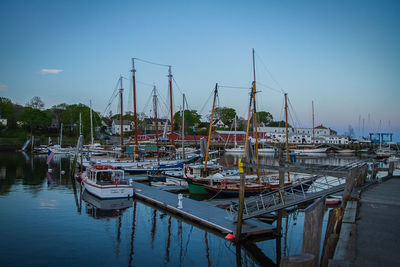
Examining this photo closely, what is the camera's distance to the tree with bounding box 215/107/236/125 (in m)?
181

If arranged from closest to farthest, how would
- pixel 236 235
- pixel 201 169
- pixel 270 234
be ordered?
1. pixel 236 235
2. pixel 270 234
3. pixel 201 169

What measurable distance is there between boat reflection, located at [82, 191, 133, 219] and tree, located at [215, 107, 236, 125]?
6019 inches

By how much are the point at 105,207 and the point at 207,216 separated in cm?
1086

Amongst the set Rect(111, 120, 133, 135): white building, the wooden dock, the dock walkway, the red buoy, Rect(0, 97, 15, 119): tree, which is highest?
Rect(0, 97, 15, 119): tree

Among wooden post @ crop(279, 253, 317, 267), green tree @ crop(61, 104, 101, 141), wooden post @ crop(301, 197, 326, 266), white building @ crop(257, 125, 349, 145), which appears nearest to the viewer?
wooden post @ crop(279, 253, 317, 267)

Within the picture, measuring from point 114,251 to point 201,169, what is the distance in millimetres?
19028

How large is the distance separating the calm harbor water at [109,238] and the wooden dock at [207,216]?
0.54 metres

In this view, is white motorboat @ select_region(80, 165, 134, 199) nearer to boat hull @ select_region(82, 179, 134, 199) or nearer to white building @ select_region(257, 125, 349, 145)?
boat hull @ select_region(82, 179, 134, 199)

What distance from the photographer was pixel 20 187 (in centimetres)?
3691

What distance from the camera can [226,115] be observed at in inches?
7160

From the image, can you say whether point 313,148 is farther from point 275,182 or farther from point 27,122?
point 27,122

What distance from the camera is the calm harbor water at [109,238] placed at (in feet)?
51.9

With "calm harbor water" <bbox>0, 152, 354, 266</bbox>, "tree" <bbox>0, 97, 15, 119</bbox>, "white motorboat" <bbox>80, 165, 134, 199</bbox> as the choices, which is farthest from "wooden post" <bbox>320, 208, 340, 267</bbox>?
"tree" <bbox>0, 97, 15, 119</bbox>

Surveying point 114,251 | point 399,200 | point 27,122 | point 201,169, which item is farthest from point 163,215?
point 27,122
